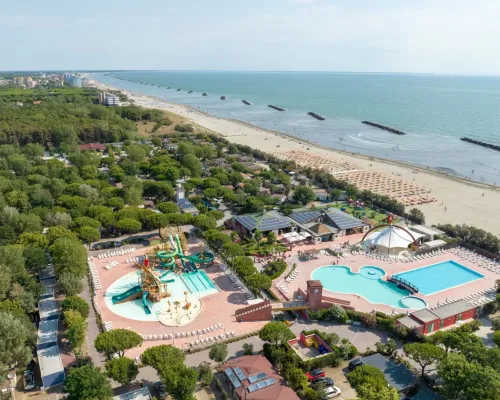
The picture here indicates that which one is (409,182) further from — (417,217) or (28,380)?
(28,380)

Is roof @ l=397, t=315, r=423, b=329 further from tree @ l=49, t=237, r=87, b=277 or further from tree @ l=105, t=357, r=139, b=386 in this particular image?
tree @ l=49, t=237, r=87, b=277

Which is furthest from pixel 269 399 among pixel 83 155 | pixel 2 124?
pixel 2 124

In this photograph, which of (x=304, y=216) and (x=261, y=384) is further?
(x=304, y=216)

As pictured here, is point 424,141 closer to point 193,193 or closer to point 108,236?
point 193,193

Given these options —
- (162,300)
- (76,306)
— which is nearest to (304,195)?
(162,300)

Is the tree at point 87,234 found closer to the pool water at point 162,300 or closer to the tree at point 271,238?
the pool water at point 162,300

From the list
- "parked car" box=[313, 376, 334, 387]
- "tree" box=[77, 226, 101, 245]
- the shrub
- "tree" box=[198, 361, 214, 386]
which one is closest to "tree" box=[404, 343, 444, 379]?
"parked car" box=[313, 376, 334, 387]
